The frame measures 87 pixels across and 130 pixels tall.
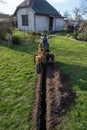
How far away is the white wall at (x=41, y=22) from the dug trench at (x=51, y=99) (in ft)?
64.4

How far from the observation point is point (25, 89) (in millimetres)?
7641

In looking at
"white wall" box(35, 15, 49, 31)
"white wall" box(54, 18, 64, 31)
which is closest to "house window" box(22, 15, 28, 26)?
"white wall" box(35, 15, 49, 31)

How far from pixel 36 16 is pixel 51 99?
22.3 m

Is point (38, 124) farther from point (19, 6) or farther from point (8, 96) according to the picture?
point (19, 6)

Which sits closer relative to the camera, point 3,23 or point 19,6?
point 3,23

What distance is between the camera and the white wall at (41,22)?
27922 mm

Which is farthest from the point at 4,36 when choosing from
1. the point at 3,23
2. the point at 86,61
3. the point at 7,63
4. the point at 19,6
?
the point at 19,6

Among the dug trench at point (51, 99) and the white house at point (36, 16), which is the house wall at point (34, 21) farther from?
the dug trench at point (51, 99)

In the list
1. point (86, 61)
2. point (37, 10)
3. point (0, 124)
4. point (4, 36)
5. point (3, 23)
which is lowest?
point (0, 124)

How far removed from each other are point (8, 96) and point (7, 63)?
4415 mm

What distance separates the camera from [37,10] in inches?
1069

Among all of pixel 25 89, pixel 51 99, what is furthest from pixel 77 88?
pixel 25 89

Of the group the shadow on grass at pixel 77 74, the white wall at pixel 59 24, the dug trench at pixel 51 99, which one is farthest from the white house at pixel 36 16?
the dug trench at pixel 51 99

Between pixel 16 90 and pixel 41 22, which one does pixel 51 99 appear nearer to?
pixel 16 90
